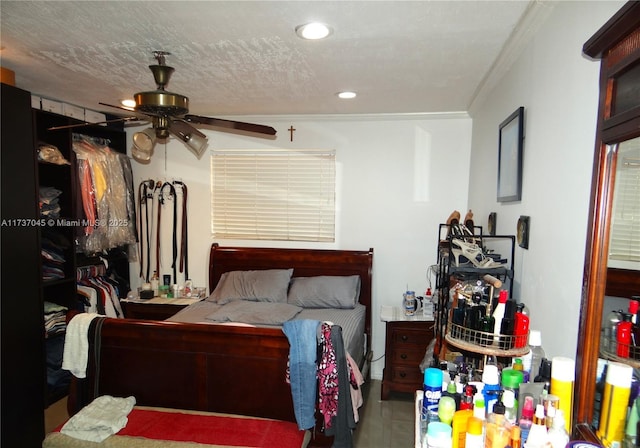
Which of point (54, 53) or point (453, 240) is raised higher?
point (54, 53)

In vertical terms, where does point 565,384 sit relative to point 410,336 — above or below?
above

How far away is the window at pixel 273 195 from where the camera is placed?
3.76m

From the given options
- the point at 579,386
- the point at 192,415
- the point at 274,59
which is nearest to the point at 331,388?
the point at 192,415

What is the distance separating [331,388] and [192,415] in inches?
30.4

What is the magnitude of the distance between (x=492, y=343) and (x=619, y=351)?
421 mm

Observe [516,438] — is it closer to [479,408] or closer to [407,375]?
[479,408]

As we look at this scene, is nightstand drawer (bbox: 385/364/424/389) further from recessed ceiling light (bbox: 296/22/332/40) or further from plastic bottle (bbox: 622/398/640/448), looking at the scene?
recessed ceiling light (bbox: 296/22/332/40)

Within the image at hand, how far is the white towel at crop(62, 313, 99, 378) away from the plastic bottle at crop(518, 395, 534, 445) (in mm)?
2181

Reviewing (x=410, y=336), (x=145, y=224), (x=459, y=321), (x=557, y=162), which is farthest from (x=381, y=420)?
(x=145, y=224)

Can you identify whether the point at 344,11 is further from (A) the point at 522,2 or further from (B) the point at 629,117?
(B) the point at 629,117

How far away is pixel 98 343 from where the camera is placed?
2.22 m

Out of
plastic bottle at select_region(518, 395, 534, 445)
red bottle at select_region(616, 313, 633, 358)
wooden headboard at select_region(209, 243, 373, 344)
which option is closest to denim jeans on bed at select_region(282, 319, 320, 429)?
plastic bottle at select_region(518, 395, 534, 445)

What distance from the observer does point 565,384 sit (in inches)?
41.6

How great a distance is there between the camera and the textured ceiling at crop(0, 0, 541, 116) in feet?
5.40
